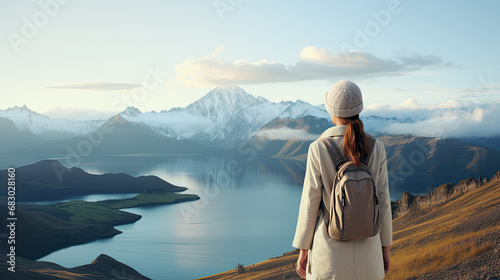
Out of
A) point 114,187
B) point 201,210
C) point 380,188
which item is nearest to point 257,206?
point 201,210

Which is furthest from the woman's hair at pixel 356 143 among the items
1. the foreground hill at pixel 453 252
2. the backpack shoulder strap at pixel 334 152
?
the foreground hill at pixel 453 252

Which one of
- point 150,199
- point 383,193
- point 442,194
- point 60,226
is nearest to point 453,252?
point 383,193

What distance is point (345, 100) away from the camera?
3.00 m

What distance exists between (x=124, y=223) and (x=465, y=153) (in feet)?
514

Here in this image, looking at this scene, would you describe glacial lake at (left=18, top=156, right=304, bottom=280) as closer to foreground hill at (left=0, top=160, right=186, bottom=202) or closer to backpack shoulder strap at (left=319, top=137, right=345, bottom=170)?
foreground hill at (left=0, top=160, right=186, bottom=202)

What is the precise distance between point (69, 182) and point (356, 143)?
10813 centimetres

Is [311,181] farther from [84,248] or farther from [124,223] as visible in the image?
[124,223]

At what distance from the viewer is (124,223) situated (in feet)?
191

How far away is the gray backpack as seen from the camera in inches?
109

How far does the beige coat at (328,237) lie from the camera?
2877mm

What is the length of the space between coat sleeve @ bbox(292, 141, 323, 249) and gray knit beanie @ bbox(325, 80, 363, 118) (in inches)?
13.1

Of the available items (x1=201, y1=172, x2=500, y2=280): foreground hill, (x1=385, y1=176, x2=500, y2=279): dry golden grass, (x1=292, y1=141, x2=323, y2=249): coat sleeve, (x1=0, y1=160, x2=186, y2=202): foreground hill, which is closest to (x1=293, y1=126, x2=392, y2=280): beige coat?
(x1=292, y1=141, x2=323, y2=249): coat sleeve

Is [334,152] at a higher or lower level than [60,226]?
higher

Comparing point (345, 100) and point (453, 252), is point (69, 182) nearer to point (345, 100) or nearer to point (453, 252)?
point (453, 252)
